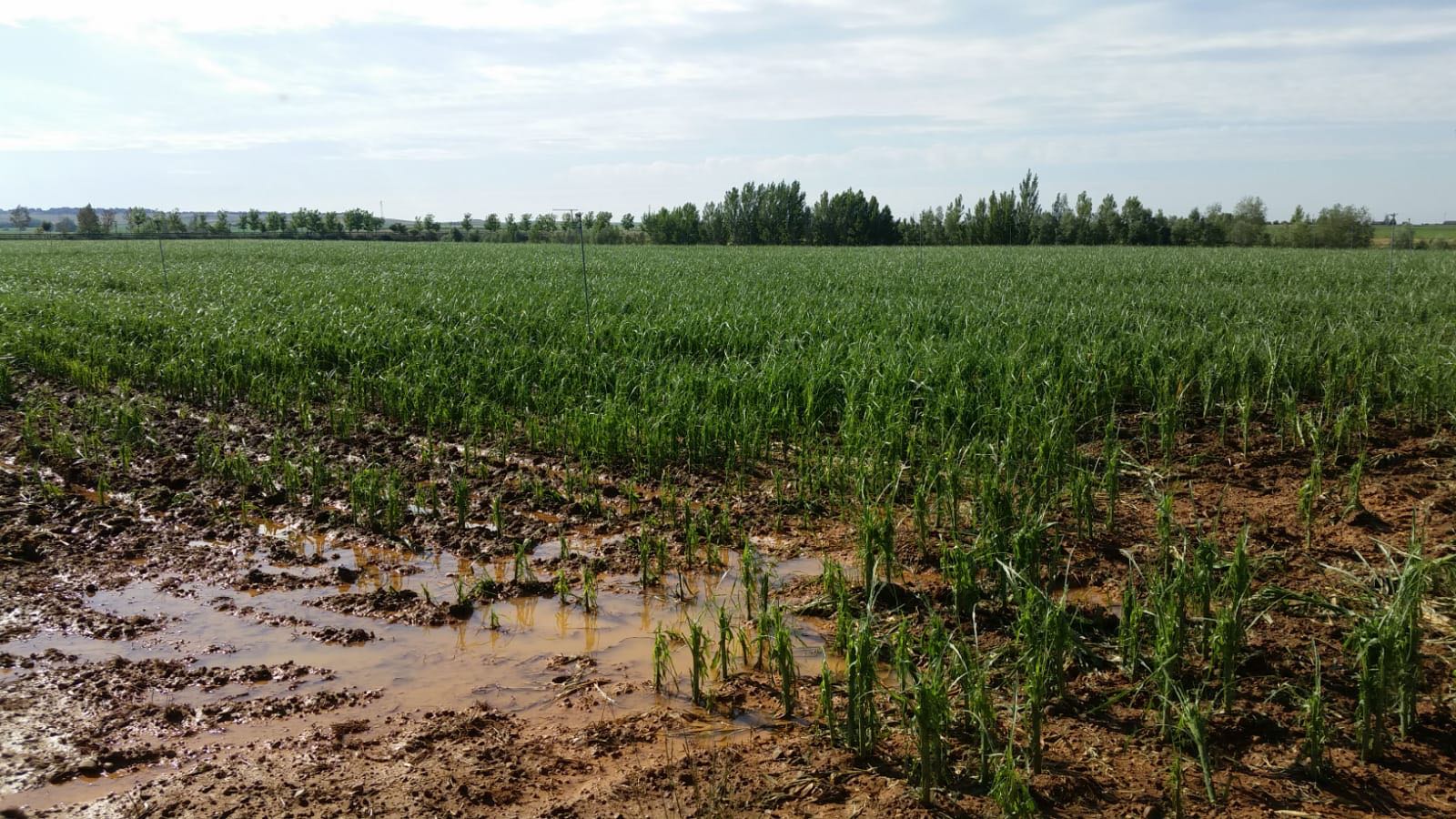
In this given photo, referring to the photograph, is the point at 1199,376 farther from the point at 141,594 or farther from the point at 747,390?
the point at 141,594

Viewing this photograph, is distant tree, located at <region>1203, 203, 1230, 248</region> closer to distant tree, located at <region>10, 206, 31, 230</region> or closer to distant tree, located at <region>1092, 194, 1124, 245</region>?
distant tree, located at <region>1092, 194, 1124, 245</region>

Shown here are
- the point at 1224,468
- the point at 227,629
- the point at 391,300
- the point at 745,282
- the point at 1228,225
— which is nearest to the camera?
the point at 227,629

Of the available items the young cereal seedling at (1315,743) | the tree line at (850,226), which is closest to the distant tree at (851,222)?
the tree line at (850,226)

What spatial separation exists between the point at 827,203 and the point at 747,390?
263 ft

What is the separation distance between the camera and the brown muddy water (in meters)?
3.61

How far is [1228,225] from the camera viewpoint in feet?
225

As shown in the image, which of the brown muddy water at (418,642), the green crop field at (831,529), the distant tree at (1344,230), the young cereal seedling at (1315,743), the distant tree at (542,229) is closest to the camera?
the young cereal seedling at (1315,743)

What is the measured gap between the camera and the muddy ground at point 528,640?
298 centimetres

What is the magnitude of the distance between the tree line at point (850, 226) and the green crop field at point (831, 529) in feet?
204

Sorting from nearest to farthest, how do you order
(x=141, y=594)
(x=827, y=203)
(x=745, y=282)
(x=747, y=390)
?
(x=141, y=594) → (x=747, y=390) → (x=745, y=282) → (x=827, y=203)

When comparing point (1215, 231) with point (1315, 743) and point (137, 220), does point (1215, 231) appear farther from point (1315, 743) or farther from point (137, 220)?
point (137, 220)

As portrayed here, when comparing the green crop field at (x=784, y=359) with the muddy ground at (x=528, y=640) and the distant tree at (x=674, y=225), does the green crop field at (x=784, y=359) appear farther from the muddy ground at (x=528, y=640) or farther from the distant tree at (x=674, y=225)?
the distant tree at (x=674, y=225)

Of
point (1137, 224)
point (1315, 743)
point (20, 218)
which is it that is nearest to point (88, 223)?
point (20, 218)

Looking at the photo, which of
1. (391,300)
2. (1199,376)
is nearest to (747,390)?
(1199,376)
